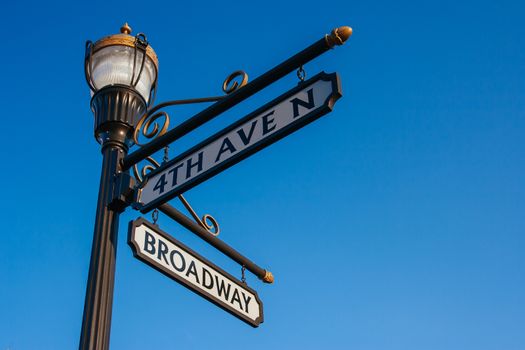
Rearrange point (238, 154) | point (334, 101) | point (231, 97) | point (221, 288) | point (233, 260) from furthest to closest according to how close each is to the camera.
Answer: point (233, 260)
point (221, 288)
point (231, 97)
point (238, 154)
point (334, 101)

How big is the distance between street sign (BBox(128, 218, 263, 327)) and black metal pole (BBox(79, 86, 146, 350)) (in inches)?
8.1

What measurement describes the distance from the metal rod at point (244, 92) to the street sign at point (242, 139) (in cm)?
19

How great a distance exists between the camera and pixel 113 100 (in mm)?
4996

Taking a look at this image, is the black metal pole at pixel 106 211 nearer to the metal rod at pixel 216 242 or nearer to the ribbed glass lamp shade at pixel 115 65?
the ribbed glass lamp shade at pixel 115 65

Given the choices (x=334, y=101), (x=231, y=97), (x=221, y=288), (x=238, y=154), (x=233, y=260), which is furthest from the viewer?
(x=233, y=260)

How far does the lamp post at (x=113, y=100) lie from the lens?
4.44 meters

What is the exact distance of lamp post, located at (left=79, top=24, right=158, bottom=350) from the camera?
4.44 m

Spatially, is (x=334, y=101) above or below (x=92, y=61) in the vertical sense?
below

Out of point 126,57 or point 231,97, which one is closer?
point 231,97

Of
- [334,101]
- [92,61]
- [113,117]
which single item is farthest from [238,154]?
[92,61]

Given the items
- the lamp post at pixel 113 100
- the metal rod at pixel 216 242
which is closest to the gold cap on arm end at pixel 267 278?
the metal rod at pixel 216 242

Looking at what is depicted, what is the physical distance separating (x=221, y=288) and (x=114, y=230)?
2.58 feet

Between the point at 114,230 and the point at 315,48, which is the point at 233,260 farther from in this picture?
the point at 315,48

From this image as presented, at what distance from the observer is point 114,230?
4445 millimetres
